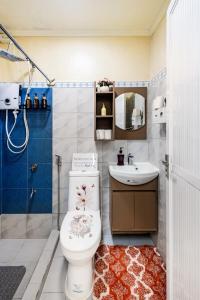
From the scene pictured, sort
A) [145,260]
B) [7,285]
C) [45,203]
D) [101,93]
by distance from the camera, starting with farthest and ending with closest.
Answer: [45,203] → [101,93] → [145,260] → [7,285]

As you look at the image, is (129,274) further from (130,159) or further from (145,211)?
(130,159)

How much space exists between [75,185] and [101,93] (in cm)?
109

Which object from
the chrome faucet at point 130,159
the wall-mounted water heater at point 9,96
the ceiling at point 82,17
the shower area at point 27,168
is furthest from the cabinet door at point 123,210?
the ceiling at point 82,17

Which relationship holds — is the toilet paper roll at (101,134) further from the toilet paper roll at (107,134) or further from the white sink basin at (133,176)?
the white sink basin at (133,176)

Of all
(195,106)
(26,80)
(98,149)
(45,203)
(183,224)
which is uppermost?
(26,80)

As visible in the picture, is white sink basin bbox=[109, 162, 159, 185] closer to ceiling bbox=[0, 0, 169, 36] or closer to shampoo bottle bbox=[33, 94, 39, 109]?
shampoo bottle bbox=[33, 94, 39, 109]

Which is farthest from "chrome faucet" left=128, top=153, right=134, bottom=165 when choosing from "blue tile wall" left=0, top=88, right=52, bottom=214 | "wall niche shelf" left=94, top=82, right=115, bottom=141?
"blue tile wall" left=0, top=88, right=52, bottom=214

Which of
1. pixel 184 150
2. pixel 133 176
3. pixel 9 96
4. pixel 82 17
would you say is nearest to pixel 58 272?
pixel 133 176

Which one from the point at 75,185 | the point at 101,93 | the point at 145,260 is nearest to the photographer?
the point at 145,260

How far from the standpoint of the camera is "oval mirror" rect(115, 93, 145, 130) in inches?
102

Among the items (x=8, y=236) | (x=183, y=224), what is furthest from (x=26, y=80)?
(x=183, y=224)

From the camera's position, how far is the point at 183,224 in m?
1.15

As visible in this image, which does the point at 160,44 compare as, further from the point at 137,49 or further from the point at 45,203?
the point at 45,203

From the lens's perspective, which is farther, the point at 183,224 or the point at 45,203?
the point at 45,203
